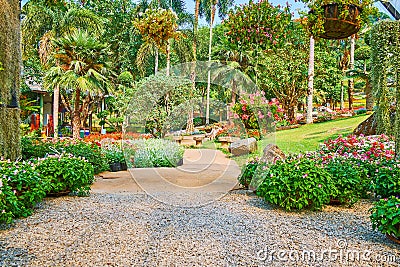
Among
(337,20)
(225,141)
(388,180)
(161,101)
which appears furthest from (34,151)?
(225,141)

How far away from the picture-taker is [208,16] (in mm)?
20094

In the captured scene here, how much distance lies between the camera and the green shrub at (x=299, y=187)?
159 inches

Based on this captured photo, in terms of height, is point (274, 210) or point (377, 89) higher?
point (377, 89)

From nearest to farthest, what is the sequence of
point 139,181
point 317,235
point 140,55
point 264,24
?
1. point 317,235
2. point 264,24
3. point 139,181
4. point 140,55

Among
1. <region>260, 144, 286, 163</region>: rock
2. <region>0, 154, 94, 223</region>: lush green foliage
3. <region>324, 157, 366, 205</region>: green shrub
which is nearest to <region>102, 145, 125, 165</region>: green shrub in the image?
<region>0, 154, 94, 223</region>: lush green foliage

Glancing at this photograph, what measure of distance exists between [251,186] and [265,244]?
2319 millimetres

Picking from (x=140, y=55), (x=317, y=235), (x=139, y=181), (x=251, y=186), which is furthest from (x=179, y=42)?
(x=317, y=235)

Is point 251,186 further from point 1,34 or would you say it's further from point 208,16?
point 208,16

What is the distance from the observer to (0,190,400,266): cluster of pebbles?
9.07 ft

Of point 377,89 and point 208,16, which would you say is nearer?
point 377,89

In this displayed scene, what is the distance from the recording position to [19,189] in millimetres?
3738

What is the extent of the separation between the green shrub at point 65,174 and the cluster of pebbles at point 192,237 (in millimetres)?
290

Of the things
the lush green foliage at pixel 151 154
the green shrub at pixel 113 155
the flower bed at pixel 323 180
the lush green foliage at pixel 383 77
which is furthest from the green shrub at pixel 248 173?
the lush green foliage at pixel 383 77

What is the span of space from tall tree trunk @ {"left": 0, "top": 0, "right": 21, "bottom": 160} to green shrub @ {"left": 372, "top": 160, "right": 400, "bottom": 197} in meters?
5.41
